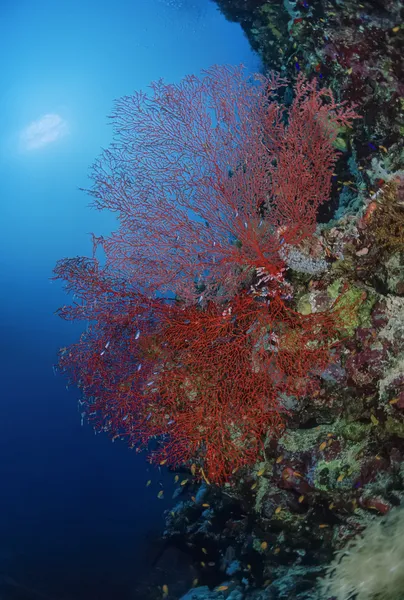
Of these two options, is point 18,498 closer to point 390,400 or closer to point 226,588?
point 226,588

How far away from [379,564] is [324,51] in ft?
17.3

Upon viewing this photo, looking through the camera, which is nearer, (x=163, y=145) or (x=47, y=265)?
(x=163, y=145)

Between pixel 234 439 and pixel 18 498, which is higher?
pixel 18 498

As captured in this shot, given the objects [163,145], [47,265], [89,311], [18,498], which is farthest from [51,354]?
[47,265]

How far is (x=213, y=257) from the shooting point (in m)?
3.83

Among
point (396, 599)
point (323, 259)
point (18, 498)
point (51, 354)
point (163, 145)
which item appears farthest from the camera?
point (51, 354)

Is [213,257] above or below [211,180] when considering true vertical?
below

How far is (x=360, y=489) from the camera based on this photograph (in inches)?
130

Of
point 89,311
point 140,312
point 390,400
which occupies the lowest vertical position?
point 390,400

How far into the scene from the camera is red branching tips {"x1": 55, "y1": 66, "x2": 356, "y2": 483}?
3682 millimetres

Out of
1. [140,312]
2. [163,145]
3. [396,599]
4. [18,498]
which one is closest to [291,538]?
[396,599]

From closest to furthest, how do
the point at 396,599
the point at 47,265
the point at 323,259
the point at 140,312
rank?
the point at 396,599
the point at 323,259
the point at 140,312
the point at 47,265

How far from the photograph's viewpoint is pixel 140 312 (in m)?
4.29

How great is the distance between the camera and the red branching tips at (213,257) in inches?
145
